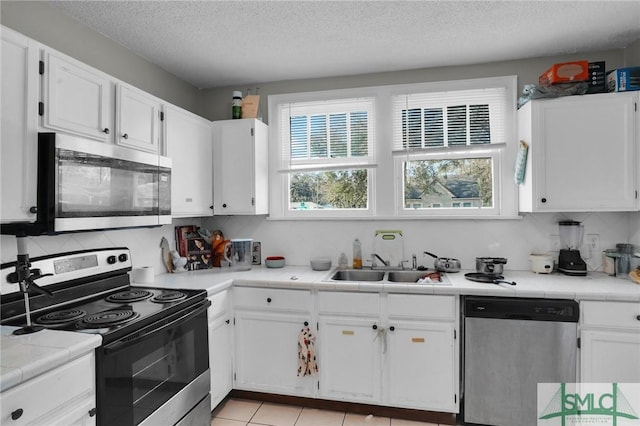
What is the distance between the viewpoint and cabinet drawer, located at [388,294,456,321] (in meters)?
2.19

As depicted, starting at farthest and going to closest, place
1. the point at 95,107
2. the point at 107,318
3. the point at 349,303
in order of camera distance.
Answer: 1. the point at 349,303
2. the point at 95,107
3. the point at 107,318

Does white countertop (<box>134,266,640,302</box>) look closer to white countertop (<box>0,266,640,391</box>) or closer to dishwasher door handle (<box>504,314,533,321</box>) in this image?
white countertop (<box>0,266,640,391</box>)

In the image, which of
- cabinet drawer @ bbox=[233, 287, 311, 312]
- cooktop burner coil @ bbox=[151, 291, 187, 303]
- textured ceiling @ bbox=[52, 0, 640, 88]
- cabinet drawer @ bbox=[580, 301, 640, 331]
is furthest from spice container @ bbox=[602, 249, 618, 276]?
cooktop burner coil @ bbox=[151, 291, 187, 303]

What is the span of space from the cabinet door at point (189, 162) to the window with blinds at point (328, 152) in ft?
2.20

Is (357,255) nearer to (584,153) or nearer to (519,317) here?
(519,317)

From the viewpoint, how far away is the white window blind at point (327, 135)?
9.82 feet

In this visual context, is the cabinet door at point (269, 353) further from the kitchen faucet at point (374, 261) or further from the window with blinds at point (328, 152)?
the window with blinds at point (328, 152)

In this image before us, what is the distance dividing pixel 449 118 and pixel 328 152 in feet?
3.40

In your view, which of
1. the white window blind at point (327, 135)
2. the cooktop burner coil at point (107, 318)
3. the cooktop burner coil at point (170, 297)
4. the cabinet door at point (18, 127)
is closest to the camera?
the cabinet door at point (18, 127)

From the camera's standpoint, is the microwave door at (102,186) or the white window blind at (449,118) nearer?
the microwave door at (102,186)

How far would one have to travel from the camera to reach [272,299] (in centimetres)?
244

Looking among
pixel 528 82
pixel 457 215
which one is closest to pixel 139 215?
pixel 457 215

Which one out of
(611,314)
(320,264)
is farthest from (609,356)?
(320,264)

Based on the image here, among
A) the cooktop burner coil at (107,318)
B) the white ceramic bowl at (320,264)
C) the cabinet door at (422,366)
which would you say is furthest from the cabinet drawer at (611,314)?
the cooktop burner coil at (107,318)
